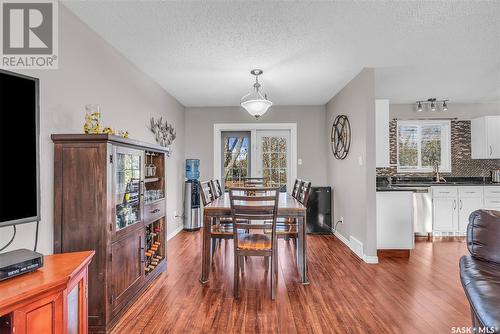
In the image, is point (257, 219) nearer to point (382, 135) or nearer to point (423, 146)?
point (382, 135)

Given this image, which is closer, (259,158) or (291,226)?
(291,226)

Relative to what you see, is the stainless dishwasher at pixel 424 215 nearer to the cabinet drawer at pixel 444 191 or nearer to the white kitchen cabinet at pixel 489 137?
the cabinet drawer at pixel 444 191

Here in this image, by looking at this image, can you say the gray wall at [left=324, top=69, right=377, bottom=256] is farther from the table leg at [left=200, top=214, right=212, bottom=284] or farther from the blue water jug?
the blue water jug

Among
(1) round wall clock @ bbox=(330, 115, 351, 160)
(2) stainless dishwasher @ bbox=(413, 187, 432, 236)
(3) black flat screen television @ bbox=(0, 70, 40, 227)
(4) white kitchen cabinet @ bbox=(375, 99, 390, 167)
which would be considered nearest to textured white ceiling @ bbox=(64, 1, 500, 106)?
(4) white kitchen cabinet @ bbox=(375, 99, 390, 167)

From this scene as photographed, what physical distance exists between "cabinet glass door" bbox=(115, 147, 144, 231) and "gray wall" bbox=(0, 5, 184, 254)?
44 cm

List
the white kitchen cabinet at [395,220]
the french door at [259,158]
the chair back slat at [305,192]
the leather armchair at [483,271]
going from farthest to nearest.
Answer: the french door at [259,158]
the white kitchen cabinet at [395,220]
the chair back slat at [305,192]
the leather armchair at [483,271]

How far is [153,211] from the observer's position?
274 cm

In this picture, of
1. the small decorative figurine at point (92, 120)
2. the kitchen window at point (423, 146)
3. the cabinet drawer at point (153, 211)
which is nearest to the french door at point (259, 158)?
the kitchen window at point (423, 146)

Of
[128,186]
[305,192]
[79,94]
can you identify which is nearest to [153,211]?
[128,186]

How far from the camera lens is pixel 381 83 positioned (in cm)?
398

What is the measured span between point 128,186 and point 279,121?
11.9 ft

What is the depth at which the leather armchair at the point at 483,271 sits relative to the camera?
99 cm

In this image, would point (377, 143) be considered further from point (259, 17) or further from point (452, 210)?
point (259, 17)

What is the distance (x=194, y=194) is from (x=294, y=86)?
263 cm
